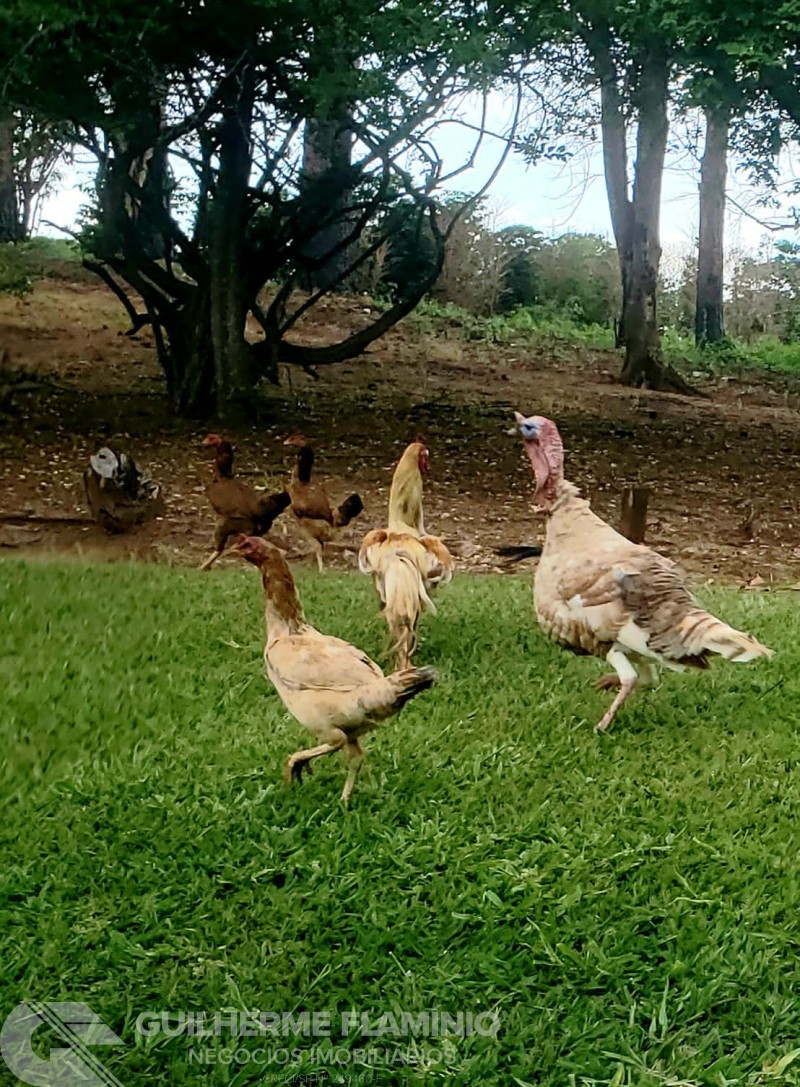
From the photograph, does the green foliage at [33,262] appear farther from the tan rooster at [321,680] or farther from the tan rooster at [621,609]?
the tan rooster at [321,680]

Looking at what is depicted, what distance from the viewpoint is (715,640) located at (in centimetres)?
265

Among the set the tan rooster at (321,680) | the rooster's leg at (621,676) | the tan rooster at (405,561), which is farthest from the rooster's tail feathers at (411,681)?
the rooster's leg at (621,676)

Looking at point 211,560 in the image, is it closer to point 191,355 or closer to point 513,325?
point 191,355

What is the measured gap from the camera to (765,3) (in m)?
5.29

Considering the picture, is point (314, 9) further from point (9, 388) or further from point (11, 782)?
point (11, 782)

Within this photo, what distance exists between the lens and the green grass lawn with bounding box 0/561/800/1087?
6.00 feet

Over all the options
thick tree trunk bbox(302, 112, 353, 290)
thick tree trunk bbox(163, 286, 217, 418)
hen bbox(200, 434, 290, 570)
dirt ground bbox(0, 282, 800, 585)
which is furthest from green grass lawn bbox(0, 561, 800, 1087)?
thick tree trunk bbox(302, 112, 353, 290)

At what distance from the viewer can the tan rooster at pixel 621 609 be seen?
2705 millimetres

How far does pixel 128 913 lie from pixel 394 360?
178 inches

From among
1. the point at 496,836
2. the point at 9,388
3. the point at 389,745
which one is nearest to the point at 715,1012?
the point at 496,836

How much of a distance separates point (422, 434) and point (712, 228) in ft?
7.41

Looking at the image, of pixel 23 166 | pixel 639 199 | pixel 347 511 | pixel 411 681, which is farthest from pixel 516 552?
pixel 23 166

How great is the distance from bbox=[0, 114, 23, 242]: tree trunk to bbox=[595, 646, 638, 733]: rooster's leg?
151 inches

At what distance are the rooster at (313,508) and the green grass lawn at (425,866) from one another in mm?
1355
